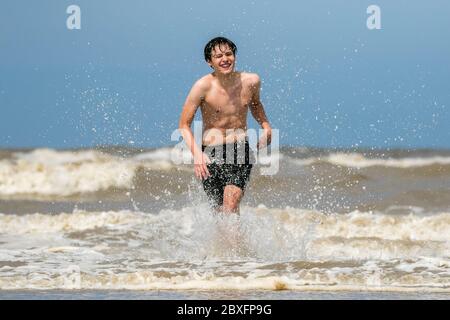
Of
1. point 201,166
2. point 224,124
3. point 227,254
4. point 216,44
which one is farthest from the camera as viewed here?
point 227,254

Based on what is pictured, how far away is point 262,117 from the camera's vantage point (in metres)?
8.45

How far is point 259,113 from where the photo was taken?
27.7ft

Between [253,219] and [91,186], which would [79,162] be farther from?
[253,219]

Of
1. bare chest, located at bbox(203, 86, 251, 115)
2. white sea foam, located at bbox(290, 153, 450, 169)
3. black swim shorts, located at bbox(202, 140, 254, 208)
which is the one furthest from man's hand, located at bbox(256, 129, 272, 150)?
white sea foam, located at bbox(290, 153, 450, 169)

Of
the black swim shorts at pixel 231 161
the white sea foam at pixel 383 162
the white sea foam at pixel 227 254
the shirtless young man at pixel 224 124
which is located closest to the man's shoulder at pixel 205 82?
the shirtless young man at pixel 224 124

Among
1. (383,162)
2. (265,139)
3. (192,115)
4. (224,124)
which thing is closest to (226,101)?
(224,124)

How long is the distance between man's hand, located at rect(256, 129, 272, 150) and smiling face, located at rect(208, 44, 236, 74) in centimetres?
67

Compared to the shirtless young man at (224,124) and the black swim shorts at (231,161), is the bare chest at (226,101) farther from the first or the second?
the black swim shorts at (231,161)

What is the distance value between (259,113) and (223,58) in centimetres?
73

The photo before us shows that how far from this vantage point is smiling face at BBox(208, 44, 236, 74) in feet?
26.1

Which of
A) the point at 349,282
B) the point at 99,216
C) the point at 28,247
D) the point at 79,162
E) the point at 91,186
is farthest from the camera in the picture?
the point at 79,162

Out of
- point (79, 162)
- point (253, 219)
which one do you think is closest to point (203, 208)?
point (253, 219)

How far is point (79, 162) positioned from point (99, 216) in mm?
7590

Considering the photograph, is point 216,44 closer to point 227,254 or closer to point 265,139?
point 265,139
